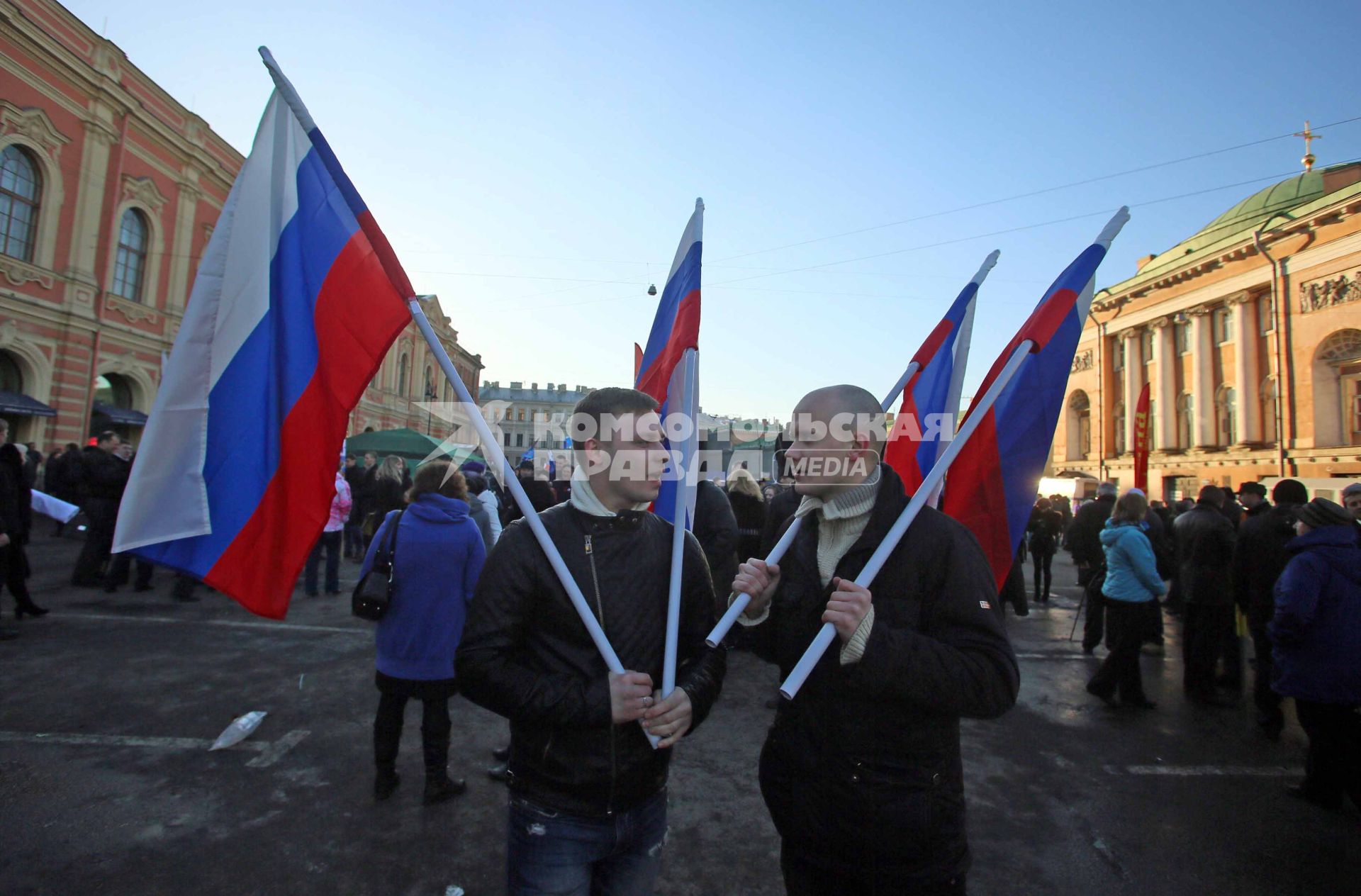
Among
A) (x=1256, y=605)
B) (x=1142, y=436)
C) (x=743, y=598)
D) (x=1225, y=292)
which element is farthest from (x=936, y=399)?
(x=1225, y=292)

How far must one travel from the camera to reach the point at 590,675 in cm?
180

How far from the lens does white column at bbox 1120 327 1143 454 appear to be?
34375 mm

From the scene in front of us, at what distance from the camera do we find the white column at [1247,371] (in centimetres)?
2789

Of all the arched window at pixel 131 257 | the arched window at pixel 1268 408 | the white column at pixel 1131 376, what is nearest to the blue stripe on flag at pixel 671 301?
the arched window at pixel 131 257

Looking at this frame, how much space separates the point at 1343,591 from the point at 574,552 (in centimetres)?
452

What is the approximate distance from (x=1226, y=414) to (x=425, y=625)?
3751cm

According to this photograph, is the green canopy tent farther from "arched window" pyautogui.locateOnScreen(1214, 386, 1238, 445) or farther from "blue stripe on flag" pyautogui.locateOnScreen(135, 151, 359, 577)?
"arched window" pyautogui.locateOnScreen(1214, 386, 1238, 445)

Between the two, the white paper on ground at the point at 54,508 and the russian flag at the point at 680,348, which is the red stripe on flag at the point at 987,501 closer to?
the russian flag at the point at 680,348

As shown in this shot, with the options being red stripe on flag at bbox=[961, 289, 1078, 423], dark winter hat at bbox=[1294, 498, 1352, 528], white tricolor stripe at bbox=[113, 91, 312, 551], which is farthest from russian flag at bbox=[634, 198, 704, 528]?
dark winter hat at bbox=[1294, 498, 1352, 528]

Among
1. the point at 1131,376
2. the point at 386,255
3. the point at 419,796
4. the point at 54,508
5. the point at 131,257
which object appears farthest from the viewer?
the point at 1131,376

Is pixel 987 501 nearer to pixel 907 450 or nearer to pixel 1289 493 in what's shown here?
pixel 907 450

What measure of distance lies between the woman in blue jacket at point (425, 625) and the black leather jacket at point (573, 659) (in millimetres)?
1833

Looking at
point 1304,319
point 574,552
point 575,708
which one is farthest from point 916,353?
point 1304,319

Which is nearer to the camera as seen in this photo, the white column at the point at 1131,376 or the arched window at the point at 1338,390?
the arched window at the point at 1338,390
